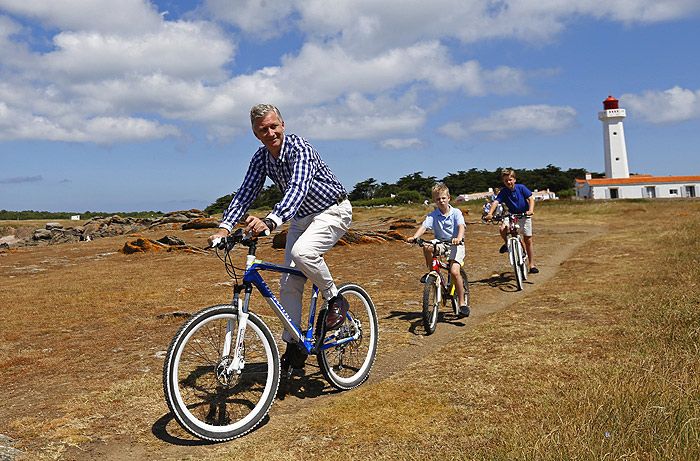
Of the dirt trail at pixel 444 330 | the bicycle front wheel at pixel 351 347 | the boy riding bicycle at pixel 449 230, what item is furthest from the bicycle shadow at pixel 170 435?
the boy riding bicycle at pixel 449 230

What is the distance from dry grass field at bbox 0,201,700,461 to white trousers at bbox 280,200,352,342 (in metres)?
0.92

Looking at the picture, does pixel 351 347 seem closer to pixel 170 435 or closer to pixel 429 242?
pixel 170 435

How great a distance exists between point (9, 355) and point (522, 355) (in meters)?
6.12

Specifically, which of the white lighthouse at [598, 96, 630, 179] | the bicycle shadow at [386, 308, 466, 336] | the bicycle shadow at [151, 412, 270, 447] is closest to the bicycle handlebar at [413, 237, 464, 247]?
the bicycle shadow at [386, 308, 466, 336]

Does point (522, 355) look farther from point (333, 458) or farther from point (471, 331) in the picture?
point (333, 458)

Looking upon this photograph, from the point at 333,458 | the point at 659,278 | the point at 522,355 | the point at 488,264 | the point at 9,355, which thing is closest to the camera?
the point at 333,458

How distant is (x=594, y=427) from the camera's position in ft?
12.3

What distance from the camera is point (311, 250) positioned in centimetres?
509

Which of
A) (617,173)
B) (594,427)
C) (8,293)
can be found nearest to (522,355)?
(594,427)

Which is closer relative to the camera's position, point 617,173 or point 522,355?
point 522,355

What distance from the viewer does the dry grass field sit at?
392 cm

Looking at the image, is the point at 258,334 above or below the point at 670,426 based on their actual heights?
above

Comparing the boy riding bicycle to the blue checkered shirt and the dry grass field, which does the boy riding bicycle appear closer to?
the dry grass field

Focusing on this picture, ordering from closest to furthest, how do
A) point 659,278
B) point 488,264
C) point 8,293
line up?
point 659,278
point 8,293
point 488,264
